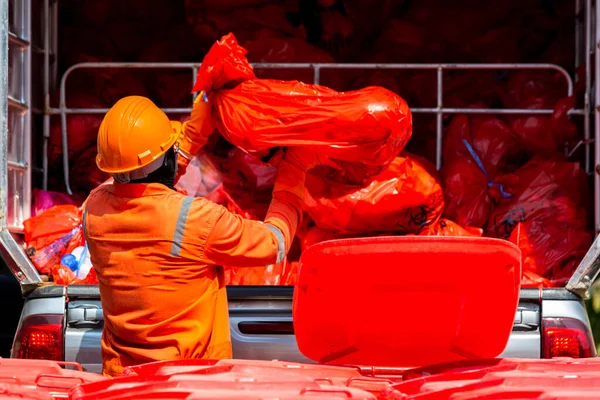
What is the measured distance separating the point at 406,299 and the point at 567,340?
0.99 m

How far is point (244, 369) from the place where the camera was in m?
2.57

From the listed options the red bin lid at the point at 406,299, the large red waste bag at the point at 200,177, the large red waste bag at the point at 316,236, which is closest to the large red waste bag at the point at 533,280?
the large red waste bag at the point at 316,236

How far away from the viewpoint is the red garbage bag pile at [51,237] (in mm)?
4562

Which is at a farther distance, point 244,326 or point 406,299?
Result: point 244,326

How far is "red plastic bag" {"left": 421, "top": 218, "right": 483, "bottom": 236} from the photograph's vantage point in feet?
15.8

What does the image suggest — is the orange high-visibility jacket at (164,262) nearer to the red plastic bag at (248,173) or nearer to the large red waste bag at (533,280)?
the large red waste bag at (533,280)

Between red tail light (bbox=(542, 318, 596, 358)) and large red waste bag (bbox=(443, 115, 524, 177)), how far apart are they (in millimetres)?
1737

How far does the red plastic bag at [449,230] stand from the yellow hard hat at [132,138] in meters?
1.97

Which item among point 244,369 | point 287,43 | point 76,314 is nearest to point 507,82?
point 287,43

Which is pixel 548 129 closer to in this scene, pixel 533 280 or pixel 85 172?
pixel 533 280

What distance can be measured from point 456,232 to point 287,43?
1467 mm

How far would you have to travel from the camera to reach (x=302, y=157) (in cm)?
368

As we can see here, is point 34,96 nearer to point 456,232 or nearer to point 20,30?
point 20,30

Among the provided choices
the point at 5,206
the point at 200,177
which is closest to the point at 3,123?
the point at 5,206
